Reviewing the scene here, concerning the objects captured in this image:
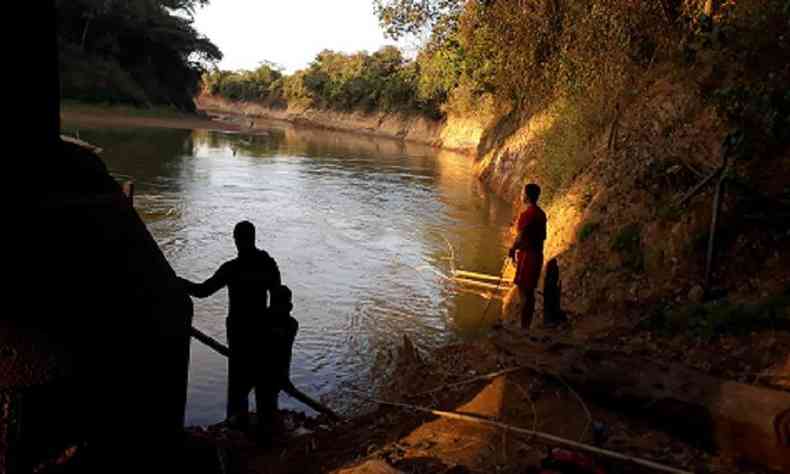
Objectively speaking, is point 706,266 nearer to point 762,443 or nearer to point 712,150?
point 712,150

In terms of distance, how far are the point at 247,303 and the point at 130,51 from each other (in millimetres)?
56595

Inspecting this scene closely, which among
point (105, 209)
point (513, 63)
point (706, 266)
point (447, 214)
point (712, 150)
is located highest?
point (513, 63)

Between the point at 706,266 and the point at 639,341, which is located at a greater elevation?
the point at 706,266

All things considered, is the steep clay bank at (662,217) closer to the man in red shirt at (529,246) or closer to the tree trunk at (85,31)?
the man in red shirt at (529,246)

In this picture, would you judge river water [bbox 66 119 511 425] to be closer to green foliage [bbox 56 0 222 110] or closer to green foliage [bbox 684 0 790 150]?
green foliage [bbox 684 0 790 150]

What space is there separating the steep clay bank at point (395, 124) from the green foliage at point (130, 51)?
1800 cm

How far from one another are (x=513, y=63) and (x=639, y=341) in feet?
33.4

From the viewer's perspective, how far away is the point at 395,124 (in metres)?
68.4

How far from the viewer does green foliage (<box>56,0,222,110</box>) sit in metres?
48.1

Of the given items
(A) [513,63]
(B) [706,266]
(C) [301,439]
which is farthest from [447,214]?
(C) [301,439]

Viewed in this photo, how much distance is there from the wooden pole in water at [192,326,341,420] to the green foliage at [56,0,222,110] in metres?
45.6

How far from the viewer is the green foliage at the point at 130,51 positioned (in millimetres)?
48094

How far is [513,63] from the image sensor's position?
15508 millimetres

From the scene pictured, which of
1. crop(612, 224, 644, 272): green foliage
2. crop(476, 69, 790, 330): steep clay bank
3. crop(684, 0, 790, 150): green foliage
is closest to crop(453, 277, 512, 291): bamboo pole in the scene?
crop(476, 69, 790, 330): steep clay bank
